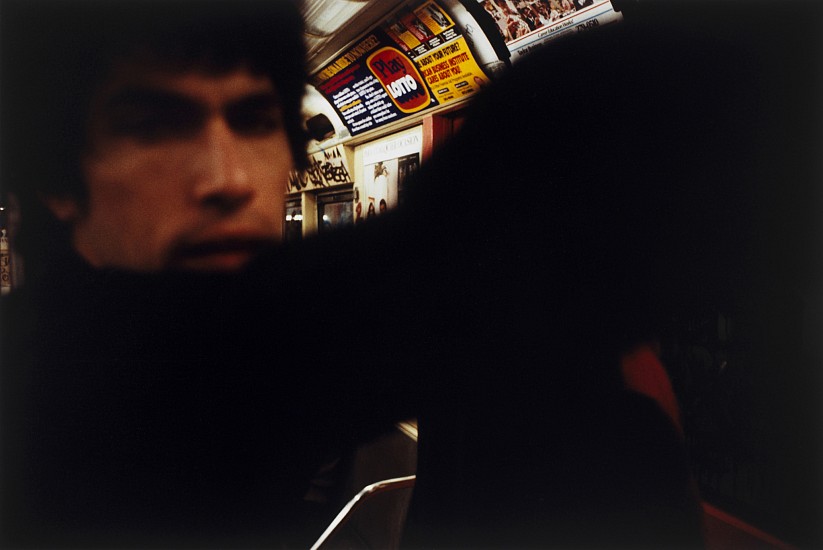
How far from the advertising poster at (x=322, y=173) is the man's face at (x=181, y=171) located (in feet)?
0.12

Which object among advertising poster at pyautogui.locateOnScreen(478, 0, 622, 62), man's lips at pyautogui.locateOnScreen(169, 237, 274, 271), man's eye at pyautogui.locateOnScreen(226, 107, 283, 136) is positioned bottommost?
man's lips at pyautogui.locateOnScreen(169, 237, 274, 271)

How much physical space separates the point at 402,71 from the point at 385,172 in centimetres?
21

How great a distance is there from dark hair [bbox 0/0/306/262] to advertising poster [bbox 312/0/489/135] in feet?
0.38

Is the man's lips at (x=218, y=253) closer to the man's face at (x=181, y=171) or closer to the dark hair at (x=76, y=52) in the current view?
the man's face at (x=181, y=171)

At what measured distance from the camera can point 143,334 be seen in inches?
37.4

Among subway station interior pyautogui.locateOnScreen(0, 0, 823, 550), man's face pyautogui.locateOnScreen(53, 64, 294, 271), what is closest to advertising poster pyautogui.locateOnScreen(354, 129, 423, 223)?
subway station interior pyautogui.locateOnScreen(0, 0, 823, 550)

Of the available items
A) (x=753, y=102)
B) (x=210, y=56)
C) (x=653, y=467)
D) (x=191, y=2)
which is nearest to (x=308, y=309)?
(x=210, y=56)

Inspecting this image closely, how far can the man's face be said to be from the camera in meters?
0.89

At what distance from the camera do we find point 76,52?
2.85ft

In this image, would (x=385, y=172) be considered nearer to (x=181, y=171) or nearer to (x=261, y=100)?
(x=261, y=100)

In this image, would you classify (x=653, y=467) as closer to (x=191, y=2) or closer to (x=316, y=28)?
(x=316, y=28)

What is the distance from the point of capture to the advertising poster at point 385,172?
3.15 feet

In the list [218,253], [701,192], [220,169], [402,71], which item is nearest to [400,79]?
[402,71]

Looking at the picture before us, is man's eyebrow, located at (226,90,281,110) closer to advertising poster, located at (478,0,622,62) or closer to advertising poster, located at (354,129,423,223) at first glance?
advertising poster, located at (354,129,423,223)
